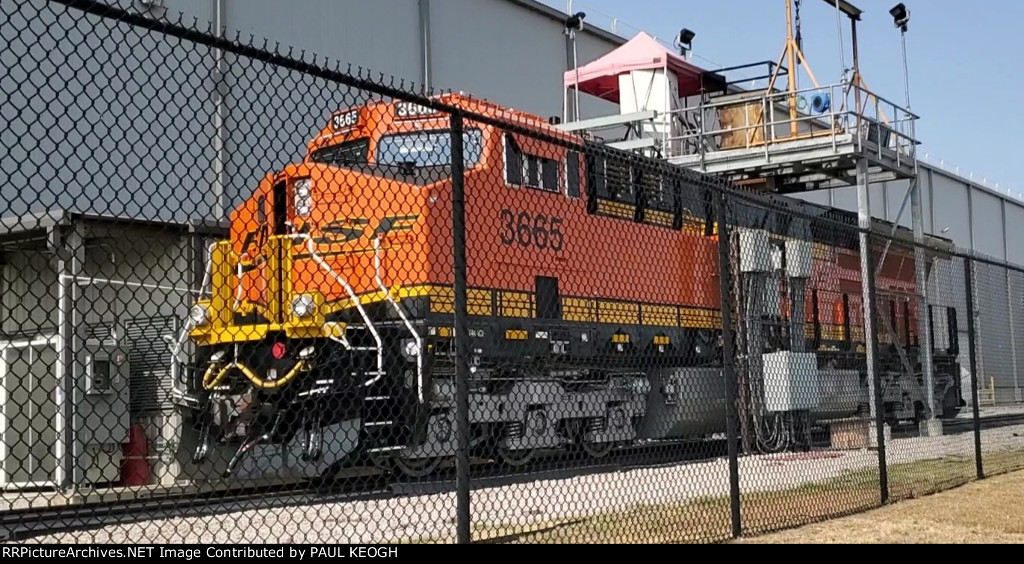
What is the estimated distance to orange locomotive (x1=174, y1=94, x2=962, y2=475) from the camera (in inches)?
360

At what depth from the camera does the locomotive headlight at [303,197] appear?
10648 mm

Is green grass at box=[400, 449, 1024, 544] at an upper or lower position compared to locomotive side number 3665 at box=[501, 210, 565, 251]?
lower

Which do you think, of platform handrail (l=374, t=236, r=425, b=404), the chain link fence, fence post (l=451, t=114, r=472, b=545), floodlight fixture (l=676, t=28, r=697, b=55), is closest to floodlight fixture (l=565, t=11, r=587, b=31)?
floodlight fixture (l=676, t=28, r=697, b=55)

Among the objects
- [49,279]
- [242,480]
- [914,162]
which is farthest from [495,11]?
[242,480]

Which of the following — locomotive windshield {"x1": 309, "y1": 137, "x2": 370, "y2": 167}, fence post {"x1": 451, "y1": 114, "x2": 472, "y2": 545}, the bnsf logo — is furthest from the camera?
locomotive windshield {"x1": 309, "y1": 137, "x2": 370, "y2": 167}

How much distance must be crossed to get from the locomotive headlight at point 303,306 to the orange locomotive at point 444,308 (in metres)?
0.02

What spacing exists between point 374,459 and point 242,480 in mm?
1226

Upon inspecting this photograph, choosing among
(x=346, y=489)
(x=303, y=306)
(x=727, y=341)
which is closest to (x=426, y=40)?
(x=303, y=306)

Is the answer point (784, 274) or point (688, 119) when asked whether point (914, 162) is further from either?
point (784, 274)

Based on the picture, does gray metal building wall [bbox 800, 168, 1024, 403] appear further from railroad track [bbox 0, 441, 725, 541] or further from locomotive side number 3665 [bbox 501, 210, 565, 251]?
locomotive side number 3665 [bbox 501, 210, 565, 251]

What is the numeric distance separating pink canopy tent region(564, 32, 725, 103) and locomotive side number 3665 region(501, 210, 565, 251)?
24.4 feet

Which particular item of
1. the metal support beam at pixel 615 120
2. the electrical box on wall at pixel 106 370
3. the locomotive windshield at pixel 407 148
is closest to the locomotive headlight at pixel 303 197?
the locomotive windshield at pixel 407 148

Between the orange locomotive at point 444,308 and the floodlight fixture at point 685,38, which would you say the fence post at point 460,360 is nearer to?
the orange locomotive at point 444,308

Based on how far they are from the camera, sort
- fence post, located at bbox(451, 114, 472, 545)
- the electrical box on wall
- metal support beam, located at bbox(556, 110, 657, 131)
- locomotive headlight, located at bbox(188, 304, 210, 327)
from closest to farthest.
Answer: fence post, located at bbox(451, 114, 472, 545)
locomotive headlight, located at bbox(188, 304, 210, 327)
the electrical box on wall
metal support beam, located at bbox(556, 110, 657, 131)
